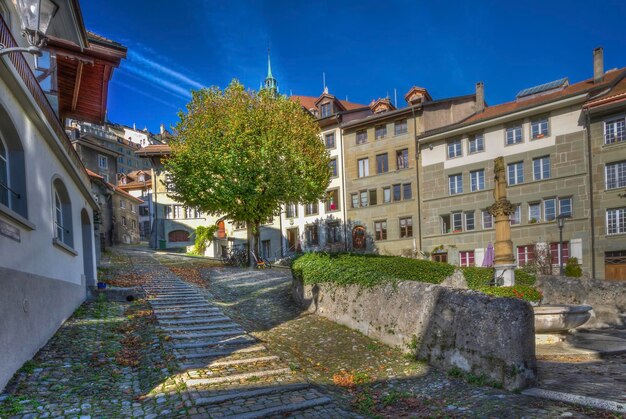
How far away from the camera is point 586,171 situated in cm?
2573

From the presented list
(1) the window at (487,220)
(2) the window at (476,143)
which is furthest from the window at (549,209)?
(2) the window at (476,143)

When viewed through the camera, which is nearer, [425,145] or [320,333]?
[320,333]

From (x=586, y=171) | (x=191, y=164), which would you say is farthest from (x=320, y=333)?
(x=586, y=171)

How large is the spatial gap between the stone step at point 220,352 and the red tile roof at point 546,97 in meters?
26.9

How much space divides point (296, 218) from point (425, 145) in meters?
14.6

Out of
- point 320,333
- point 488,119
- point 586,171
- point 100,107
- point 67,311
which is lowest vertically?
point 320,333

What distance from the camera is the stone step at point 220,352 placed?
7.64 m

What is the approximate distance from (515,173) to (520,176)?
41 cm

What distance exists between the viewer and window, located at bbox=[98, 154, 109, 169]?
53.5 meters

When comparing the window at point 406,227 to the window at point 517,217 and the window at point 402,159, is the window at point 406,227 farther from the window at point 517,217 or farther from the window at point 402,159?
the window at point 517,217

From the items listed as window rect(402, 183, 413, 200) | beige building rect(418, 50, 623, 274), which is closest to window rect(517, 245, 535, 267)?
beige building rect(418, 50, 623, 274)

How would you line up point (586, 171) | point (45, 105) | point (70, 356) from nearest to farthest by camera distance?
point (70, 356)
point (45, 105)
point (586, 171)

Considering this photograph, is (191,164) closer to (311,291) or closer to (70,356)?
(311,291)

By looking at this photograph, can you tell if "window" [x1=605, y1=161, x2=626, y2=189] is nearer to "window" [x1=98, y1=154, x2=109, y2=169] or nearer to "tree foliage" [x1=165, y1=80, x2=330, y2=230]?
"tree foliage" [x1=165, y1=80, x2=330, y2=230]
